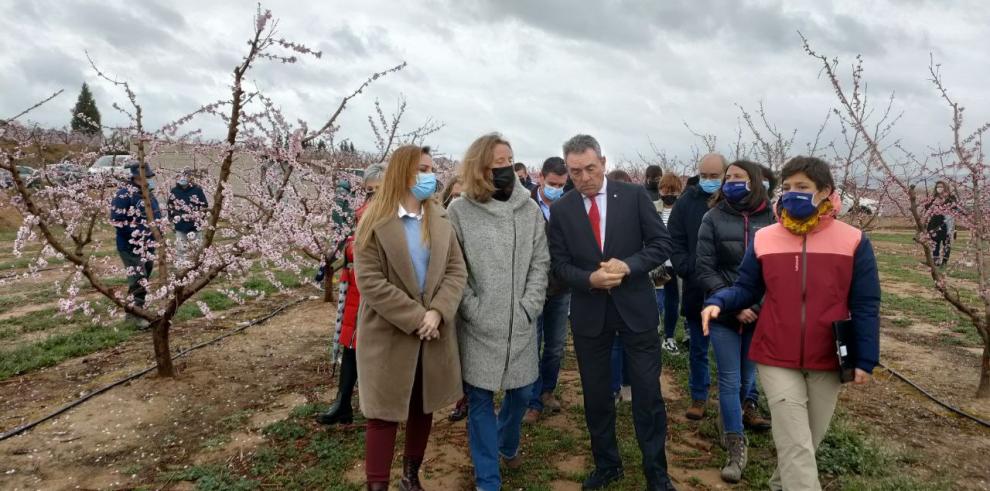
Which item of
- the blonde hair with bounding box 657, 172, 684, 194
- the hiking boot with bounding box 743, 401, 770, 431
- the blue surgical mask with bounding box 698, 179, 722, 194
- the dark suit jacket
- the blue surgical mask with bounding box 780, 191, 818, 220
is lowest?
the hiking boot with bounding box 743, 401, 770, 431

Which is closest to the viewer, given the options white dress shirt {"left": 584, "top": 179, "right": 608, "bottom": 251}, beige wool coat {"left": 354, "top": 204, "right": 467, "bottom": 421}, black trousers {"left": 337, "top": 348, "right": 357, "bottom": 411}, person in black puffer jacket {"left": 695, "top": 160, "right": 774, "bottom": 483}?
beige wool coat {"left": 354, "top": 204, "right": 467, "bottom": 421}

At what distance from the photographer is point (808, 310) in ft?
8.44

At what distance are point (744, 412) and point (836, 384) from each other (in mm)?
1564

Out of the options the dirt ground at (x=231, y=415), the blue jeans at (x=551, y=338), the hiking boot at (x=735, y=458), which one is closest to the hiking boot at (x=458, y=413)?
the dirt ground at (x=231, y=415)

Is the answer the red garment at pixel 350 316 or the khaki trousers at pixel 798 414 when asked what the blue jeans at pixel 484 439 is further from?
the khaki trousers at pixel 798 414

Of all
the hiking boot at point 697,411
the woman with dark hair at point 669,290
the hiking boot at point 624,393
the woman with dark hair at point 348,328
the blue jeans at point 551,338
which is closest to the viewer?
the woman with dark hair at point 348,328

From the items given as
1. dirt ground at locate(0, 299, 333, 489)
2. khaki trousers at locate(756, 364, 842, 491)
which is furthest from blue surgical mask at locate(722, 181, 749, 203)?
dirt ground at locate(0, 299, 333, 489)

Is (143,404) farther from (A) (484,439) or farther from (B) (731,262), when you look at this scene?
(B) (731,262)

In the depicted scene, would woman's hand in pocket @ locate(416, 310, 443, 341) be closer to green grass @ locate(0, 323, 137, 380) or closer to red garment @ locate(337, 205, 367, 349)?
red garment @ locate(337, 205, 367, 349)

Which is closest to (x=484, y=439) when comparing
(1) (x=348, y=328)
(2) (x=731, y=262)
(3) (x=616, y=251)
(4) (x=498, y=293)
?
(4) (x=498, y=293)

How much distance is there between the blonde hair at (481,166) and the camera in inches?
117

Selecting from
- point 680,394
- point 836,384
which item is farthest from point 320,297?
point 836,384

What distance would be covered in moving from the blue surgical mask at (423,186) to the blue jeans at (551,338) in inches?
59.9

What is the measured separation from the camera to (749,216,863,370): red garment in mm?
2527
